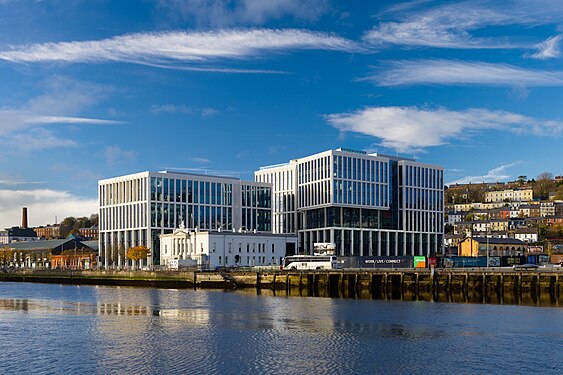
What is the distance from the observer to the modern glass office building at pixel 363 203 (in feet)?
521

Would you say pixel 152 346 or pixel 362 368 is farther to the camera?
pixel 152 346

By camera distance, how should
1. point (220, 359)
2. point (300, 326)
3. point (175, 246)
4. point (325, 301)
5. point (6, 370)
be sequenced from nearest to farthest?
point (6, 370) < point (220, 359) < point (300, 326) < point (325, 301) < point (175, 246)

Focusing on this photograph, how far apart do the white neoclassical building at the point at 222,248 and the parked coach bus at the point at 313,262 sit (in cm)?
1595

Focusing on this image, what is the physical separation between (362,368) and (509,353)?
10283 mm

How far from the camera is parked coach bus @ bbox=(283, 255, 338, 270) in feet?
422

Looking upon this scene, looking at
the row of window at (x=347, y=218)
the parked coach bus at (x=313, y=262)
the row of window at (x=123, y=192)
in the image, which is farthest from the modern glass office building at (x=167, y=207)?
the parked coach bus at (x=313, y=262)

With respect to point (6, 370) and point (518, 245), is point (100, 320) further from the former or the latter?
point (518, 245)

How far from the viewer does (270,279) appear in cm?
11425

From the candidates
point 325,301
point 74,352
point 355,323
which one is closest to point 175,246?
point 325,301

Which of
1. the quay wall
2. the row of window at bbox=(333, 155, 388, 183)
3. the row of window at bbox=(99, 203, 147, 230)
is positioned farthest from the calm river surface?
the row of window at bbox=(99, 203, 147, 230)

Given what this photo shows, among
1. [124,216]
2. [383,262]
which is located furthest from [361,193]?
[124,216]

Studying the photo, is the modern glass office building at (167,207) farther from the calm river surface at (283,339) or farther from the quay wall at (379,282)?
the calm river surface at (283,339)

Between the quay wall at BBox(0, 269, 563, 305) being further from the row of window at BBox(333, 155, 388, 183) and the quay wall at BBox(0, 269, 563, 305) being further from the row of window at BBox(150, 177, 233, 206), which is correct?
the row of window at BBox(333, 155, 388, 183)

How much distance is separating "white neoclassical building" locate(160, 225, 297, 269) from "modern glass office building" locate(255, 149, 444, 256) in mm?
10663
